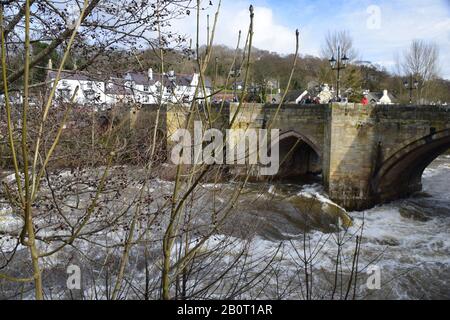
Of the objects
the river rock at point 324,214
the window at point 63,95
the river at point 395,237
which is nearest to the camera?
the window at point 63,95

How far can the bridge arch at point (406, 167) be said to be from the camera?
52.9 feet

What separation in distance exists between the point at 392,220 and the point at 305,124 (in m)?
6.47

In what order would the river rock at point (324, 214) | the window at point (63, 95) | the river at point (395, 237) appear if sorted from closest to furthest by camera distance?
the window at point (63, 95) < the river at point (395, 237) < the river rock at point (324, 214)

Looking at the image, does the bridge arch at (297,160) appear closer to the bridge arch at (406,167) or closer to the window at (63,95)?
the bridge arch at (406,167)

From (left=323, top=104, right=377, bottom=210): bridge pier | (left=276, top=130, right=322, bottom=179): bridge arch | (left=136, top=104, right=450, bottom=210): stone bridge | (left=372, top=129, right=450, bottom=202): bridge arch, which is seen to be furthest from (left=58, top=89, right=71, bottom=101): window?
(left=276, top=130, right=322, bottom=179): bridge arch

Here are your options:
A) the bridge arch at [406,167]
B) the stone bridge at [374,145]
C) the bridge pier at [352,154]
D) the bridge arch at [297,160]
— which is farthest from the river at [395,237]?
the bridge arch at [297,160]

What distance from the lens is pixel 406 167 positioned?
18.3 m

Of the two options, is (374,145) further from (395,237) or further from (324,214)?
(395,237)

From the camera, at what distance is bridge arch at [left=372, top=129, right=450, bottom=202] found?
16125 mm

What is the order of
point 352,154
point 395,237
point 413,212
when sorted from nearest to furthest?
point 395,237, point 413,212, point 352,154

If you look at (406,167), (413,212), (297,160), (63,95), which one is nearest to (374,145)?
(406,167)

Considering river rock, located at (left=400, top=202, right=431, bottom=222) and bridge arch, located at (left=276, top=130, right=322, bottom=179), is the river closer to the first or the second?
river rock, located at (left=400, top=202, right=431, bottom=222)

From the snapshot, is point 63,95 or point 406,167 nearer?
point 63,95

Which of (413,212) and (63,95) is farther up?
(63,95)
